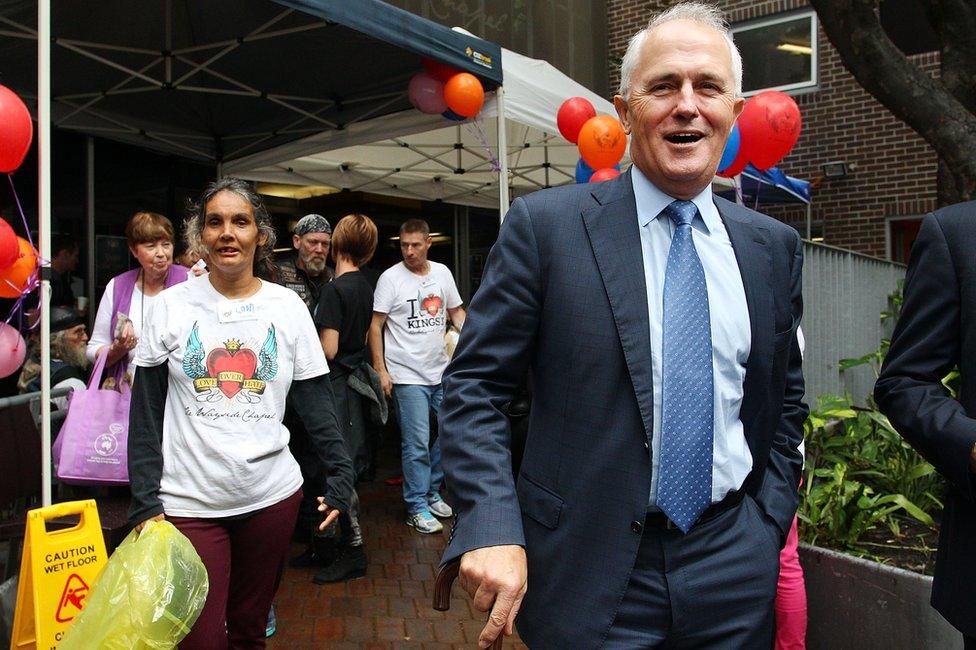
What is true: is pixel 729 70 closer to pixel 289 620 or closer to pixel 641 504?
pixel 641 504

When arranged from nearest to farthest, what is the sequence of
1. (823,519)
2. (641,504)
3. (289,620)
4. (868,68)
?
(641,504) < (823,519) < (289,620) < (868,68)

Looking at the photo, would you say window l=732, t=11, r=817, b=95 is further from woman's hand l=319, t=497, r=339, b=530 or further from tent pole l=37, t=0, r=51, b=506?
woman's hand l=319, t=497, r=339, b=530

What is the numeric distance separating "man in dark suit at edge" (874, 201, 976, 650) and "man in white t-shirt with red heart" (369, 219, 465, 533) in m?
3.85

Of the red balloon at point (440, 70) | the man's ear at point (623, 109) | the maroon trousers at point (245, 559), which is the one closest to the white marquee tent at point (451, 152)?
the red balloon at point (440, 70)

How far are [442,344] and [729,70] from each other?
13.9ft

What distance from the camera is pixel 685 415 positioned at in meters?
1.65

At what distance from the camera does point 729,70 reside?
5.90 ft

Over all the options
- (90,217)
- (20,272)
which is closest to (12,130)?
(20,272)

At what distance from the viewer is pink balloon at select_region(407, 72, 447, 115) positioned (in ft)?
19.0

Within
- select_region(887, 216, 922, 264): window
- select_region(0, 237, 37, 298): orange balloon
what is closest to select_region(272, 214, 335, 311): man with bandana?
select_region(0, 237, 37, 298): orange balloon

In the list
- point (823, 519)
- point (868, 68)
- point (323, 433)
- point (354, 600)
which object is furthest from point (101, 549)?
point (868, 68)

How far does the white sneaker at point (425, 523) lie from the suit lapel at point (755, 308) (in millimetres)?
4157

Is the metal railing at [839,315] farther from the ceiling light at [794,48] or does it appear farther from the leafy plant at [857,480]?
the ceiling light at [794,48]

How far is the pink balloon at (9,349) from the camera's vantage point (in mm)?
3938
